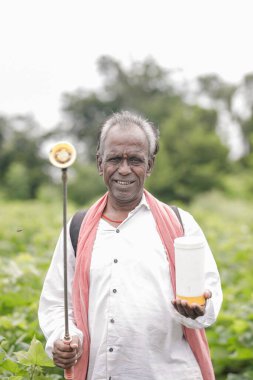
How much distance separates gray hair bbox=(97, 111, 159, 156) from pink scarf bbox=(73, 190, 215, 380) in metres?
0.28

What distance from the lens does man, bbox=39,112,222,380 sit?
225cm

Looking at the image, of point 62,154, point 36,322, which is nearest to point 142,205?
point 62,154

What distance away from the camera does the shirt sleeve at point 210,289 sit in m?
2.19

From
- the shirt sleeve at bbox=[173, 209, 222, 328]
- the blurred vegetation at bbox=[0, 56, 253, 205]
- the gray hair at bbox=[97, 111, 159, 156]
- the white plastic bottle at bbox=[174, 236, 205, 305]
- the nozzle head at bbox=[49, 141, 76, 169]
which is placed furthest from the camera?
the blurred vegetation at bbox=[0, 56, 253, 205]

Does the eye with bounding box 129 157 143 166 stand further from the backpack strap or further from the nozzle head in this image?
the nozzle head

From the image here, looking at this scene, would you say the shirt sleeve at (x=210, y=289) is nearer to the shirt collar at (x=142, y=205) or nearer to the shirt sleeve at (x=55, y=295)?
the shirt collar at (x=142, y=205)

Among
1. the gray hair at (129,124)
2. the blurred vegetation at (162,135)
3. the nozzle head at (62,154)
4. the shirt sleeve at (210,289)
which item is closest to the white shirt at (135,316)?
the shirt sleeve at (210,289)

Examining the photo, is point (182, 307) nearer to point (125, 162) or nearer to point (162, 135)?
point (125, 162)

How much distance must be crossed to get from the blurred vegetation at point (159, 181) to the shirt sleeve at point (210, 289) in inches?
25.4

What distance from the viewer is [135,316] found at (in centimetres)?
225

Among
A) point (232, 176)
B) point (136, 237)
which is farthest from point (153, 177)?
point (136, 237)

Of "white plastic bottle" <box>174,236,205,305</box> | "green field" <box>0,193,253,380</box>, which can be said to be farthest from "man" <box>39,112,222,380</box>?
"green field" <box>0,193,253,380</box>

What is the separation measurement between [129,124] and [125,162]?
0.59 feet

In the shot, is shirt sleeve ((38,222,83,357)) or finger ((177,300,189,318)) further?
shirt sleeve ((38,222,83,357))
